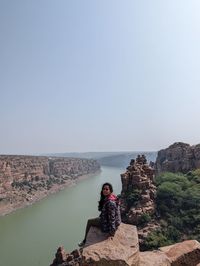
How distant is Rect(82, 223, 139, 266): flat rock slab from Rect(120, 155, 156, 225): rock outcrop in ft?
93.7

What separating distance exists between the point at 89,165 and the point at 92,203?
89629 mm

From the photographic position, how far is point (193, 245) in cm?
727

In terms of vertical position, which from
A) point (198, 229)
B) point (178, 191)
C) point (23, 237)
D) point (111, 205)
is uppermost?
point (111, 205)

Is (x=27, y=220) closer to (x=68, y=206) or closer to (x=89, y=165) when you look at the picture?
(x=68, y=206)

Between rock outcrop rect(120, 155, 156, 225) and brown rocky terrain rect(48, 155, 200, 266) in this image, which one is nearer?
brown rocky terrain rect(48, 155, 200, 266)

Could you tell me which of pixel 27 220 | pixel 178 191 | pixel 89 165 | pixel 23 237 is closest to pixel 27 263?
pixel 23 237

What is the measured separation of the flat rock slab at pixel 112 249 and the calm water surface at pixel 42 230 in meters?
26.8

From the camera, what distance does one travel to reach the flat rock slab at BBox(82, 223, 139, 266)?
5.84 metres

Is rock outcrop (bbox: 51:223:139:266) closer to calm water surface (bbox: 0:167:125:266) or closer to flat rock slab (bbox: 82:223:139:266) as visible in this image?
flat rock slab (bbox: 82:223:139:266)

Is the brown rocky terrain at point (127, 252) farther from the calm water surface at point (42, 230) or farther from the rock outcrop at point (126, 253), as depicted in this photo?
the calm water surface at point (42, 230)

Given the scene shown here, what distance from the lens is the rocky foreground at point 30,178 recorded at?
72.7m

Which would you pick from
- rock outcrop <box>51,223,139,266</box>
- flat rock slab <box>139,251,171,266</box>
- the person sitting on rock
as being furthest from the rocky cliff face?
rock outcrop <box>51,223,139,266</box>

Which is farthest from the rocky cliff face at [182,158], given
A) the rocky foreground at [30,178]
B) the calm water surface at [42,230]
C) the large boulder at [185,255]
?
the large boulder at [185,255]

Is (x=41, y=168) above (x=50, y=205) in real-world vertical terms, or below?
above
